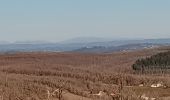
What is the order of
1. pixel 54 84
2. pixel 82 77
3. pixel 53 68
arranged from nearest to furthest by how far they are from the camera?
pixel 54 84, pixel 82 77, pixel 53 68

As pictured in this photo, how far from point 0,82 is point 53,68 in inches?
564

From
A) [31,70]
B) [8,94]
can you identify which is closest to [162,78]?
[31,70]

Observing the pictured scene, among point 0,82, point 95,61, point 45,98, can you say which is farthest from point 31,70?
point 95,61

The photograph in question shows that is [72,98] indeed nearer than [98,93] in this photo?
Yes

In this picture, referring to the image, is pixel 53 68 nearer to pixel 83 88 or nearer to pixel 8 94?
pixel 83 88

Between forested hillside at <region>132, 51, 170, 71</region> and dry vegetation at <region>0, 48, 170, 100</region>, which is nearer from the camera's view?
dry vegetation at <region>0, 48, 170, 100</region>

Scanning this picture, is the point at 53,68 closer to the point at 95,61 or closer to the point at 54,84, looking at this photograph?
the point at 54,84

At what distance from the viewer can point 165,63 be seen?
2280 inches

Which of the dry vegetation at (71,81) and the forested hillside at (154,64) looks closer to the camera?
the dry vegetation at (71,81)

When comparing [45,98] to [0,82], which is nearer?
[45,98]

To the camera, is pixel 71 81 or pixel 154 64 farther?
pixel 154 64

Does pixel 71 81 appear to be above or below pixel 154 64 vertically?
above

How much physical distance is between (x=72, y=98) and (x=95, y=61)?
1329 inches

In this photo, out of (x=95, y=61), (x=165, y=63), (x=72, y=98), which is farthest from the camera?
(x=95, y=61)
